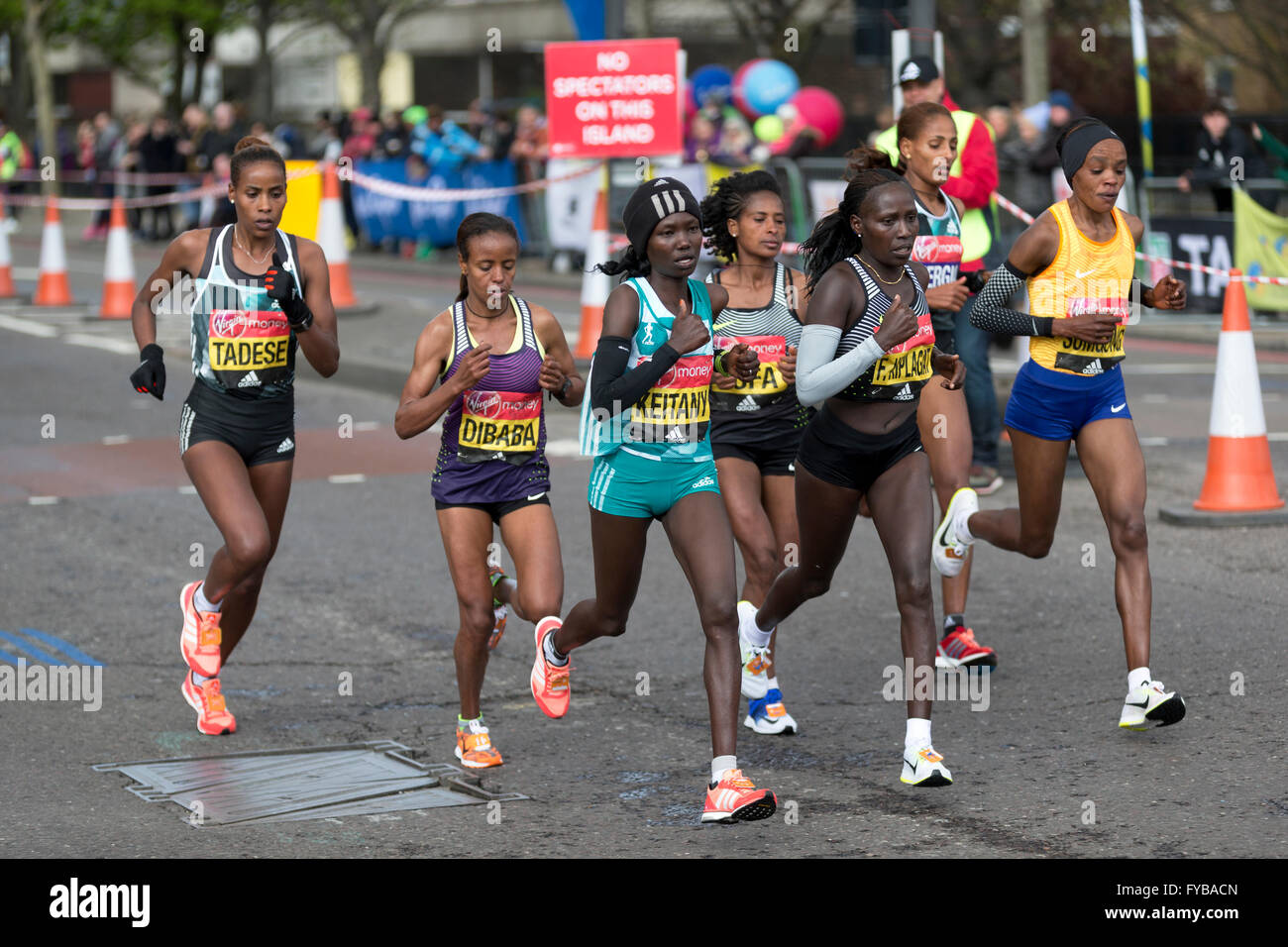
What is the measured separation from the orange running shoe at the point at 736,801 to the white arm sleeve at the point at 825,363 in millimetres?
1161

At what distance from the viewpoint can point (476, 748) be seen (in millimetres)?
6160

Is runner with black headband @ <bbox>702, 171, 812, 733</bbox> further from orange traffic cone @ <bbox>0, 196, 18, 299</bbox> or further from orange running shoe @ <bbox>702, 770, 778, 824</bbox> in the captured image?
orange traffic cone @ <bbox>0, 196, 18, 299</bbox>

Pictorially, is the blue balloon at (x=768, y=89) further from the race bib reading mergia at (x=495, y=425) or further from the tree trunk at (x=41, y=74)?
the race bib reading mergia at (x=495, y=425)

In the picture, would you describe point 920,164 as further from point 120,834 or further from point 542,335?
point 120,834

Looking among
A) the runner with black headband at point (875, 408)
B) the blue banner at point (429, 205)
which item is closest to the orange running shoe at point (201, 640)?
the runner with black headband at point (875, 408)

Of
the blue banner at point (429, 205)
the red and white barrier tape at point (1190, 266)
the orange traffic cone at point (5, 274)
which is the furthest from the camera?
the blue banner at point (429, 205)

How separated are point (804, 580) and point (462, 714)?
1.16 metres

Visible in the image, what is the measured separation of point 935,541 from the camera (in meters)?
7.50

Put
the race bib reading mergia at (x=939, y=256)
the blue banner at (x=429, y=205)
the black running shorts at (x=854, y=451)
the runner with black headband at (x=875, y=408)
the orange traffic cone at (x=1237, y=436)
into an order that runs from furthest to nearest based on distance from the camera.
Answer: the blue banner at (x=429, y=205) → the orange traffic cone at (x=1237, y=436) → the race bib reading mergia at (x=939, y=256) → the black running shorts at (x=854, y=451) → the runner with black headband at (x=875, y=408)

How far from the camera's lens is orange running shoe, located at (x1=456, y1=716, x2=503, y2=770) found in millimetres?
6141

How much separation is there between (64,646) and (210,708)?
142cm

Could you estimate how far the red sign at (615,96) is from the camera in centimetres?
1616

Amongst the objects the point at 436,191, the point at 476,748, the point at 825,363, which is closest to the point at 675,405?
the point at 825,363

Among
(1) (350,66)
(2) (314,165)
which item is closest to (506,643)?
(2) (314,165)
